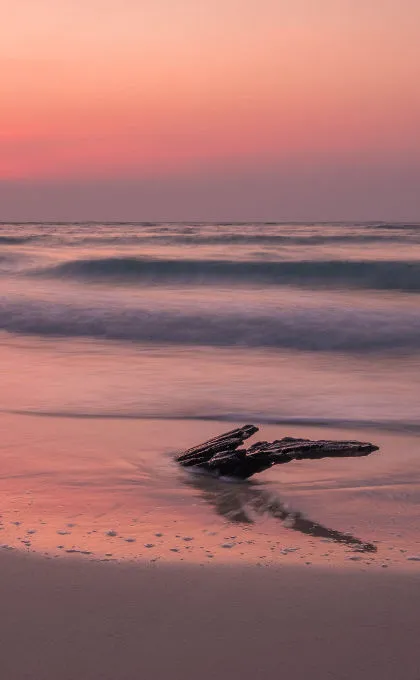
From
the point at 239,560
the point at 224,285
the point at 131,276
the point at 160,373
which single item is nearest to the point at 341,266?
the point at 224,285

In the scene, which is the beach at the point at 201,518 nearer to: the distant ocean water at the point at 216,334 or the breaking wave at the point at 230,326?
the distant ocean water at the point at 216,334

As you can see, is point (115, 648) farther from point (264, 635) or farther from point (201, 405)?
point (201, 405)

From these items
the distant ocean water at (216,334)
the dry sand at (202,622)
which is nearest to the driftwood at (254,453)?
the dry sand at (202,622)

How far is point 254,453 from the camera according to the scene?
15.9 ft

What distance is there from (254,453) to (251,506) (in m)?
0.47

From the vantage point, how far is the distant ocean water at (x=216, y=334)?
7484mm

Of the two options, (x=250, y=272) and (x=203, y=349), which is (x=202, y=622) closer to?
(x=203, y=349)

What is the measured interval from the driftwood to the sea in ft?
0.62

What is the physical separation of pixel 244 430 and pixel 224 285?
17.6m

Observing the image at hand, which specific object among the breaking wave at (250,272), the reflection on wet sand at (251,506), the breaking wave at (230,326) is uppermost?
the breaking wave at (250,272)

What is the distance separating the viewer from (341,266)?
79.3ft

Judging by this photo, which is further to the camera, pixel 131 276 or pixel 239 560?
pixel 131 276

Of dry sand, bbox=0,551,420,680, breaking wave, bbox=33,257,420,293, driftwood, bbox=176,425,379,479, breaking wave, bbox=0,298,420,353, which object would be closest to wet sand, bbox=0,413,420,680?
dry sand, bbox=0,551,420,680

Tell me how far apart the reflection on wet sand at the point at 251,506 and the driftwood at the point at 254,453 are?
8 centimetres
